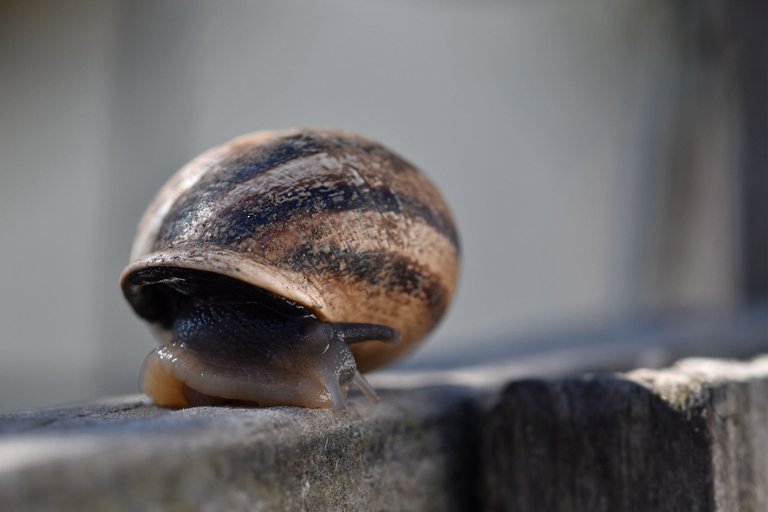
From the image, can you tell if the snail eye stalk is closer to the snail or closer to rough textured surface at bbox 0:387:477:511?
the snail

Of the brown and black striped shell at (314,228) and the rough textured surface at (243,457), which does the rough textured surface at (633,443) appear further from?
the brown and black striped shell at (314,228)

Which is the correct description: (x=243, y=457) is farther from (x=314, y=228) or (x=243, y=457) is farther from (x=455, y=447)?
(x=455, y=447)

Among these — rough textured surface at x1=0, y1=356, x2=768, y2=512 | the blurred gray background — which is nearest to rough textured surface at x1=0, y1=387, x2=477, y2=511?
rough textured surface at x1=0, y1=356, x2=768, y2=512

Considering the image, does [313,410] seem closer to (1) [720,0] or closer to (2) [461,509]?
(2) [461,509]

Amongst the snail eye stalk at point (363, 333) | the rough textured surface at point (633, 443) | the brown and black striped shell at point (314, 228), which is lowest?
the rough textured surface at point (633, 443)

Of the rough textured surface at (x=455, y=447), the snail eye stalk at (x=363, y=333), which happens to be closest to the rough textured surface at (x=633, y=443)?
the rough textured surface at (x=455, y=447)

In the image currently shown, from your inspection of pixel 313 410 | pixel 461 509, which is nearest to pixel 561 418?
pixel 461 509
